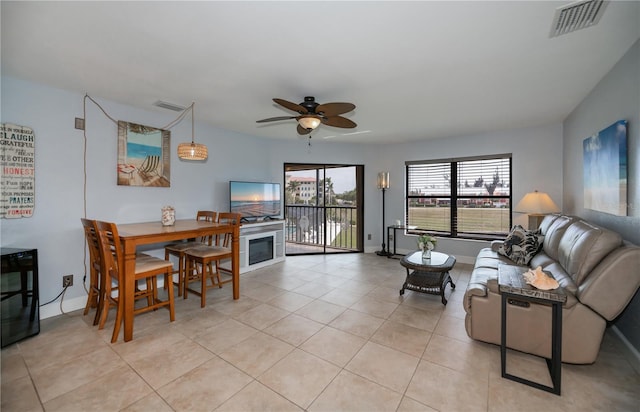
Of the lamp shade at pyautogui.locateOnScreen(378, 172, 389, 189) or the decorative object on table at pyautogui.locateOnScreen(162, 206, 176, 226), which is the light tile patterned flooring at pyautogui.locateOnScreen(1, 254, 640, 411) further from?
the lamp shade at pyautogui.locateOnScreen(378, 172, 389, 189)

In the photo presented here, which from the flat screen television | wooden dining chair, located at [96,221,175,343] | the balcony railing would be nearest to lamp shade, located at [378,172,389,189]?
the balcony railing

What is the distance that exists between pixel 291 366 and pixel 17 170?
313 cm

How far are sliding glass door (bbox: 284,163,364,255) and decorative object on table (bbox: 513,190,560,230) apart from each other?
2.88 m

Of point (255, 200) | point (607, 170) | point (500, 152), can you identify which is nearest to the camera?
point (607, 170)

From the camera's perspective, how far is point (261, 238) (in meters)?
4.71

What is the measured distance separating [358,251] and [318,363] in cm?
394

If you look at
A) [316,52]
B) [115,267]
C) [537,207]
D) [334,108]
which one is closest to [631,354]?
[537,207]

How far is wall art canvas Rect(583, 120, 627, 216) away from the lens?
2205mm

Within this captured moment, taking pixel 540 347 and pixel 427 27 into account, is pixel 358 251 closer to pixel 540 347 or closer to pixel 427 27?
pixel 540 347

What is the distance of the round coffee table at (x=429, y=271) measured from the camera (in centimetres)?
310

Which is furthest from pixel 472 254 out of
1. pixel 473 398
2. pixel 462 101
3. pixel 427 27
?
pixel 427 27

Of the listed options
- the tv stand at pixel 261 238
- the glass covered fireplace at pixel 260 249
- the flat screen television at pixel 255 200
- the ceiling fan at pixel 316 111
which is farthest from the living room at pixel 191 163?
the glass covered fireplace at pixel 260 249

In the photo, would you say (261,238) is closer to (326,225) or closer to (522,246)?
(326,225)

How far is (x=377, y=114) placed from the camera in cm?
369
